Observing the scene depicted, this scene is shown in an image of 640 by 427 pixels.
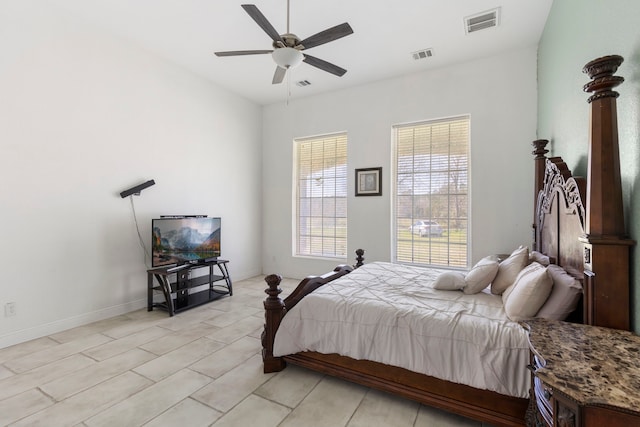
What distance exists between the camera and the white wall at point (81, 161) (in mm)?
2885

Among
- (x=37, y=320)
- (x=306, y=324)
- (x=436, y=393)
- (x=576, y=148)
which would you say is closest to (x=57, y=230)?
(x=37, y=320)

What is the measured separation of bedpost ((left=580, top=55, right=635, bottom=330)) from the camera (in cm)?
138

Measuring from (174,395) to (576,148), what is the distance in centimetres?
353

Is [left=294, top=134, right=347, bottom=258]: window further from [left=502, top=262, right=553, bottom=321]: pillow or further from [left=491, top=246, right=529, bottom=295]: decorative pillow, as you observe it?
[left=502, top=262, right=553, bottom=321]: pillow

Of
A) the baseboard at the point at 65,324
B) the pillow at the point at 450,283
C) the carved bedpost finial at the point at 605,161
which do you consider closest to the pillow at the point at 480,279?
the pillow at the point at 450,283

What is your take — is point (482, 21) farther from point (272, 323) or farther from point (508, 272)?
point (272, 323)

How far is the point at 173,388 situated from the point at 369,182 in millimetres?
3734

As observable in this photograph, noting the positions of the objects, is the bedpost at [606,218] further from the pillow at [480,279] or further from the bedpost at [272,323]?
the bedpost at [272,323]

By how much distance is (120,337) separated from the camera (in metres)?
3.06

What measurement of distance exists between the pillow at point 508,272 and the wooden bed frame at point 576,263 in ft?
0.76

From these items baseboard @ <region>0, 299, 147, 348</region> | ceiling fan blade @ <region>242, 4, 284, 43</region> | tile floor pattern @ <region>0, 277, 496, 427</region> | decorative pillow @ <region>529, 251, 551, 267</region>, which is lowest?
tile floor pattern @ <region>0, 277, 496, 427</region>

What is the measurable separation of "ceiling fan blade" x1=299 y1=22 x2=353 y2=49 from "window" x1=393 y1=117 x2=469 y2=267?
98.8 inches

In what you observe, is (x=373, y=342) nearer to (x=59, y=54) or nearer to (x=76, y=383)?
(x=76, y=383)

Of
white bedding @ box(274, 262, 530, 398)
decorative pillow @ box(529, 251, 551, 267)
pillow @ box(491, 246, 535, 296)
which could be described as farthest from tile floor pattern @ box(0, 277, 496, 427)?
decorative pillow @ box(529, 251, 551, 267)
